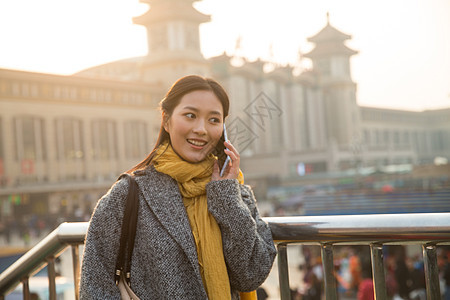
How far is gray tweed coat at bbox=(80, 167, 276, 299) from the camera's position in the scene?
1.32m

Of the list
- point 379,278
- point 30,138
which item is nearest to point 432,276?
point 379,278

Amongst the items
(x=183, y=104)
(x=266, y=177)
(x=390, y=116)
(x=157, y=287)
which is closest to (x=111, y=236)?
(x=157, y=287)

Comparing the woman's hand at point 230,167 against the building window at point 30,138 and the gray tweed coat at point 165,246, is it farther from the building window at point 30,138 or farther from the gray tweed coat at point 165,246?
the building window at point 30,138

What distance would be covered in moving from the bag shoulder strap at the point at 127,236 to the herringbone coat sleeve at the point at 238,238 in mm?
200

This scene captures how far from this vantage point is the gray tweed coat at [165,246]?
1317 millimetres

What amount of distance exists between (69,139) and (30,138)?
2.56m

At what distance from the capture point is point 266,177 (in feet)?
111

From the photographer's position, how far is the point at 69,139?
30047 mm

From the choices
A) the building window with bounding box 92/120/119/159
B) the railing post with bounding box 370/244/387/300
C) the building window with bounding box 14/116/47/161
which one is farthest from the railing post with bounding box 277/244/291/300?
the building window with bounding box 92/120/119/159

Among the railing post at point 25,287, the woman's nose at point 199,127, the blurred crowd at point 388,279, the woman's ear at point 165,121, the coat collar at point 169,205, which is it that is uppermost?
the woman's ear at point 165,121

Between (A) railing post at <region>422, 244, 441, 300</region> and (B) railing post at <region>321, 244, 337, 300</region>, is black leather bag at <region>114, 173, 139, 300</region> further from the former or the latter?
(A) railing post at <region>422, 244, 441, 300</region>

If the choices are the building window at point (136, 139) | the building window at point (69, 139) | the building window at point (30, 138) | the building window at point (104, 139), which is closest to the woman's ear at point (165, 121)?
the building window at point (30, 138)

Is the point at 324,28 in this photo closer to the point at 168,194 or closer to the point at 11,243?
the point at 11,243

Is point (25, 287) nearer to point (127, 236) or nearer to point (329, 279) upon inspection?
point (127, 236)
